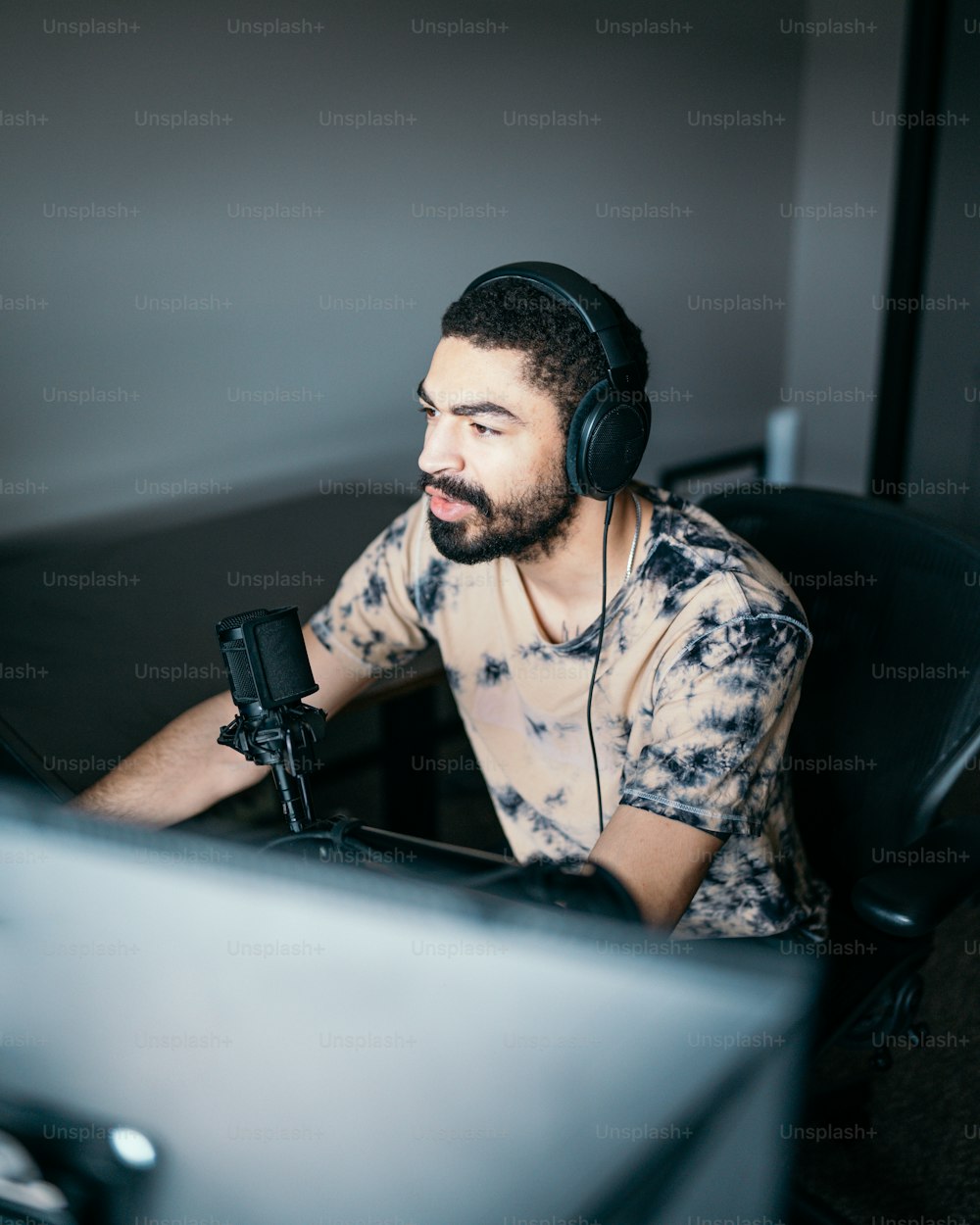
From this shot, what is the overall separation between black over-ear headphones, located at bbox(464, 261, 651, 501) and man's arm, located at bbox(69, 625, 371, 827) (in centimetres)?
45

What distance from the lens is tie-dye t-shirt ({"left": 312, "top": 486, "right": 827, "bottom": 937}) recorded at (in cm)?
103

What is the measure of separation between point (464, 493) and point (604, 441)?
17 cm

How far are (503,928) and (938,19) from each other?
10.7 feet

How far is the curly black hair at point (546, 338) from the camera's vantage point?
44.3 inches

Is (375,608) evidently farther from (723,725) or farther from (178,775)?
(723,725)

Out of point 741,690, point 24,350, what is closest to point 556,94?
point 24,350

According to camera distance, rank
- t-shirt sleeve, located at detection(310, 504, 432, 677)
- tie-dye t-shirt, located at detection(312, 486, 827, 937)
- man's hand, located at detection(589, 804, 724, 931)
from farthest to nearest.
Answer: t-shirt sleeve, located at detection(310, 504, 432, 677) < tie-dye t-shirt, located at detection(312, 486, 827, 937) < man's hand, located at detection(589, 804, 724, 931)

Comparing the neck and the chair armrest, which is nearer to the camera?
the chair armrest

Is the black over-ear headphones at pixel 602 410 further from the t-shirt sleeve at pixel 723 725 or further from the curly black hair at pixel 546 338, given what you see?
the t-shirt sleeve at pixel 723 725

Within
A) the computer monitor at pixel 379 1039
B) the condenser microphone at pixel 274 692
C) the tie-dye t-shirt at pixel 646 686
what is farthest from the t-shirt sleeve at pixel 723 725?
the computer monitor at pixel 379 1039

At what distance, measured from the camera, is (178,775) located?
3.75 ft

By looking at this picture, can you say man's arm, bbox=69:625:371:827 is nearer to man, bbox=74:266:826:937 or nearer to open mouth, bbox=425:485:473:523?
man, bbox=74:266:826:937

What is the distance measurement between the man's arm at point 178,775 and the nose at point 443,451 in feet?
1.11

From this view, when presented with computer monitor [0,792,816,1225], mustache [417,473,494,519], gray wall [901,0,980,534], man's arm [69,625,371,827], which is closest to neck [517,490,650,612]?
mustache [417,473,494,519]
